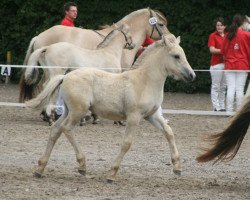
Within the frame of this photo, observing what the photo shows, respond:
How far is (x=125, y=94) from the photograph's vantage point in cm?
815

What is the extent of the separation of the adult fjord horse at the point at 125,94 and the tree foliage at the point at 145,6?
10.7m

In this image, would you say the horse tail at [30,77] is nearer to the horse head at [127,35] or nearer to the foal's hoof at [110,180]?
the horse head at [127,35]

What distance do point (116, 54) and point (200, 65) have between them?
662cm

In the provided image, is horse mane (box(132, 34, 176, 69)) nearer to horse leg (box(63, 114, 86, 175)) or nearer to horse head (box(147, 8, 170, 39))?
horse leg (box(63, 114, 86, 175))

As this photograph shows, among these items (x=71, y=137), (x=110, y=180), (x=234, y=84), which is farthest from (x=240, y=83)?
(x=110, y=180)

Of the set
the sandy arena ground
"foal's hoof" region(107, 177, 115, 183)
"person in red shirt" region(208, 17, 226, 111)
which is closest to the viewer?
the sandy arena ground

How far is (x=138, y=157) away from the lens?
9.85m

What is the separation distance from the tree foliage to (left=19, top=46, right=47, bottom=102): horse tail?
6244mm

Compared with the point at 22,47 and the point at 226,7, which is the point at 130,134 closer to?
the point at 226,7

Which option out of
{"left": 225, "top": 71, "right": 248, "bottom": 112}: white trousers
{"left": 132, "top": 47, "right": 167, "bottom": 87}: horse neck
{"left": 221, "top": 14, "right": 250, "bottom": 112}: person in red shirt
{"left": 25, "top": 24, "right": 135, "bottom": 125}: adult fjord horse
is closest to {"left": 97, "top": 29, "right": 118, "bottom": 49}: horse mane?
{"left": 25, "top": 24, "right": 135, "bottom": 125}: adult fjord horse

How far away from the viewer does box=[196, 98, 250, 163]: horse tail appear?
312 inches

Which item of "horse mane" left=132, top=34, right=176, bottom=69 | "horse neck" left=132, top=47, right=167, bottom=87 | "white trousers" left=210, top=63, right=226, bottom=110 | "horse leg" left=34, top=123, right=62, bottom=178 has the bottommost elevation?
"white trousers" left=210, top=63, right=226, bottom=110

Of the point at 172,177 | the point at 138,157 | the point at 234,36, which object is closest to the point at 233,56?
the point at 234,36

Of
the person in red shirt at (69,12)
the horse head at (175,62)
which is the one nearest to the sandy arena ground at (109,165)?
the horse head at (175,62)
